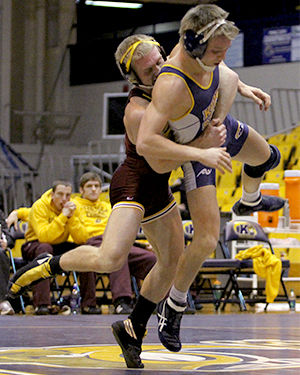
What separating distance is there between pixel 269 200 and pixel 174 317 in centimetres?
97

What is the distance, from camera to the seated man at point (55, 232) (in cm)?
686

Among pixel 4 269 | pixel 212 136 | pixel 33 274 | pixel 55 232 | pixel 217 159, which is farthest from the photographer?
pixel 55 232

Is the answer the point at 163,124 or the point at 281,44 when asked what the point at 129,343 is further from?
the point at 281,44

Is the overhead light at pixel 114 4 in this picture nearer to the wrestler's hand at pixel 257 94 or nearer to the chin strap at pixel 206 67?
the wrestler's hand at pixel 257 94

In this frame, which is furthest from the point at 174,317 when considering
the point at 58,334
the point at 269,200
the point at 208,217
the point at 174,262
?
the point at 58,334

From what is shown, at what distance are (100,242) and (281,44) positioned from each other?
291 inches

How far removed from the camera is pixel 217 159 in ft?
9.93

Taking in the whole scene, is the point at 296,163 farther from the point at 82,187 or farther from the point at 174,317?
the point at 174,317

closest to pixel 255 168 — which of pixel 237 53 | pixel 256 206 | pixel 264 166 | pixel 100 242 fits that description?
pixel 264 166

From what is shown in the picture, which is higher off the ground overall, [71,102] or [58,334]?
[71,102]

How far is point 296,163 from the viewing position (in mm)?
11109

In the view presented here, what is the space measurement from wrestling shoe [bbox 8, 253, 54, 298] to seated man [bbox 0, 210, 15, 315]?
0.52 m

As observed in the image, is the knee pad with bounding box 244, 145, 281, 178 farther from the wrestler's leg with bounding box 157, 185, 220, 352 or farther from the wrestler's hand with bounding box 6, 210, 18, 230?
the wrestler's hand with bounding box 6, 210, 18, 230

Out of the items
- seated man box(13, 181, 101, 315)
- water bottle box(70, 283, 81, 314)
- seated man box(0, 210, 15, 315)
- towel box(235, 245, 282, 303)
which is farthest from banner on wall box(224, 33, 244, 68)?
seated man box(0, 210, 15, 315)
